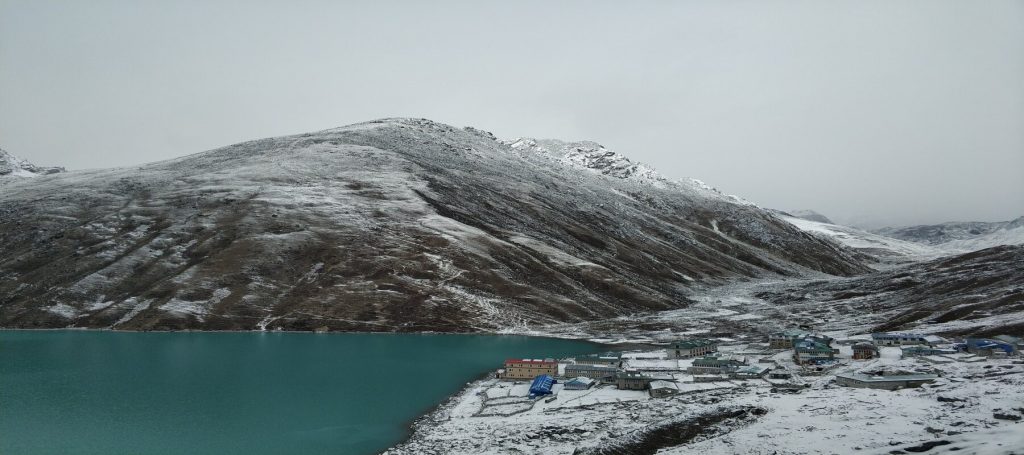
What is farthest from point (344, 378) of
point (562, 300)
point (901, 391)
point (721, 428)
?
point (562, 300)

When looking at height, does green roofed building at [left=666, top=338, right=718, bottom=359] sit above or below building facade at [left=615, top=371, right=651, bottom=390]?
below

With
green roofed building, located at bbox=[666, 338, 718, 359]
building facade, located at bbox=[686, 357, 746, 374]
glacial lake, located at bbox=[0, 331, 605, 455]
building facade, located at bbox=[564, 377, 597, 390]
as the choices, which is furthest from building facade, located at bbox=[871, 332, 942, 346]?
building facade, located at bbox=[564, 377, 597, 390]

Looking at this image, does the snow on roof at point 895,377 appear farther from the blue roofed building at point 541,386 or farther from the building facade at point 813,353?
the blue roofed building at point 541,386

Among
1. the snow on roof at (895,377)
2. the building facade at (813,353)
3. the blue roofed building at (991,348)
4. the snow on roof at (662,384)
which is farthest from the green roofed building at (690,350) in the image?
the snow on roof at (895,377)

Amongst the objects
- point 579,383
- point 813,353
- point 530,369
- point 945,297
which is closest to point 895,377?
point 813,353

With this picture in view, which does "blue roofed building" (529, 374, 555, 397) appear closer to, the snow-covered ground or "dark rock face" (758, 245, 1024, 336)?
the snow-covered ground

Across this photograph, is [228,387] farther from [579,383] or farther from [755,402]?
[755,402]
